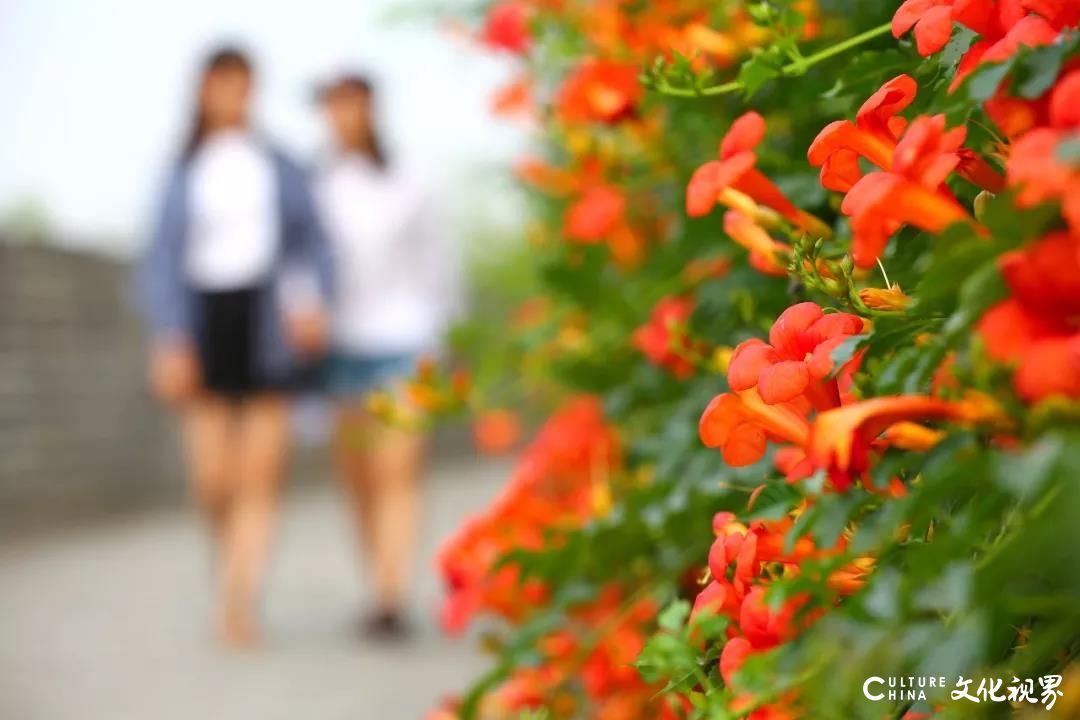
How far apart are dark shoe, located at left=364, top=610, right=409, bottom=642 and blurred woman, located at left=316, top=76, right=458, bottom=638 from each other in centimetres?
12

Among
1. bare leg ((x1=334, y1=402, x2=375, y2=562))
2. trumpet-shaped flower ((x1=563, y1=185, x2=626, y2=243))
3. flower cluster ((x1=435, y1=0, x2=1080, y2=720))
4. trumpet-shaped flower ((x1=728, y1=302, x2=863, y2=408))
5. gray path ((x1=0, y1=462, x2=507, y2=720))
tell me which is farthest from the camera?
bare leg ((x1=334, y1=402, x2=375, y2=562))

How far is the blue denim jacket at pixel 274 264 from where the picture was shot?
387 centimetres

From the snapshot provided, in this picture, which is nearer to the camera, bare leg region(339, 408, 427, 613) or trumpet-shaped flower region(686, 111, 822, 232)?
trumpet-shaped flower region(686, 111, 822, 232)

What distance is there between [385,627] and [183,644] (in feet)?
1.96

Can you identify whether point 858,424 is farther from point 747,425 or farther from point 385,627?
point 385,627

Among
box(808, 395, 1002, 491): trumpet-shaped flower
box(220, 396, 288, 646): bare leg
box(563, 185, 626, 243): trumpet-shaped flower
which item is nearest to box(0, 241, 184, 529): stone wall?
box(220, 396, 288, 646): bare leg

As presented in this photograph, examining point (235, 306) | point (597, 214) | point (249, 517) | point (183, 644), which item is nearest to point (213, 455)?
point (249, 517)

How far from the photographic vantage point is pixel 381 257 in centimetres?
422

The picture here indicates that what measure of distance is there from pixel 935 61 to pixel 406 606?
3820 mm

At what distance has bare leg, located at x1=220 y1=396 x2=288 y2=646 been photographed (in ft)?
12.6

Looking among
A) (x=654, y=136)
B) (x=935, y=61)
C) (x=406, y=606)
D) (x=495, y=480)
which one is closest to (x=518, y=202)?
(x=654, y=136)

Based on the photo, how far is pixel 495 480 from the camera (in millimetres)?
9016

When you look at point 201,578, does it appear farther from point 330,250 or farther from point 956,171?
point 956,171

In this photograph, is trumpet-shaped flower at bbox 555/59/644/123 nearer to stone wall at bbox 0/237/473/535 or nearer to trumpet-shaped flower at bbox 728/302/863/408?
trumpet-shaped flower at bbox 728/302/863/408
